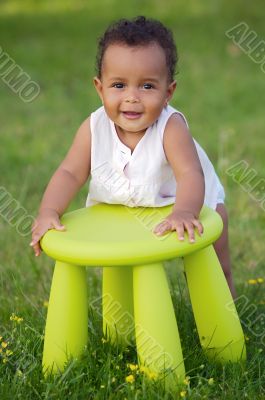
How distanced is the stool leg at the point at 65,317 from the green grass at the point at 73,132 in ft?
0.18

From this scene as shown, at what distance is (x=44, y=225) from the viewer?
2223 millimetres

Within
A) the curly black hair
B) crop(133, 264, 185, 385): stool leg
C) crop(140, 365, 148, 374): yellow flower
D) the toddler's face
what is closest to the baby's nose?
the toddler's face

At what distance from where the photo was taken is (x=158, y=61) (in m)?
2.16

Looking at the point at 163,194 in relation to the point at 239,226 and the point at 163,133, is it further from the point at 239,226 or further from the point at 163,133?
the point at 239,226

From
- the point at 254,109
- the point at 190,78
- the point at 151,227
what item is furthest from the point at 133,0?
the point at 151,227

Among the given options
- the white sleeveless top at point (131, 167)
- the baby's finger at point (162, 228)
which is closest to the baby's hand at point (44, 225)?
the white sleeveless top at point (131, 167)

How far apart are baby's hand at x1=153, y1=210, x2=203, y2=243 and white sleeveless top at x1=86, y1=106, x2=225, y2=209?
191mm

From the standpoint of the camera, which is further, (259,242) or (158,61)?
(259,242)

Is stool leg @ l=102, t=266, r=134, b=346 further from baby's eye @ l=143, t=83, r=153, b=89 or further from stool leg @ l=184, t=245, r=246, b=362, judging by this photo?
baby's eye @ l=143, t=83, r=153, b=89

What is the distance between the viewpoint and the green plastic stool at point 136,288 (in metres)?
2.05

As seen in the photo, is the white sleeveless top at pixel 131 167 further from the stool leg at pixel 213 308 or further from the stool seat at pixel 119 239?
the stool leg at pixel 213 308

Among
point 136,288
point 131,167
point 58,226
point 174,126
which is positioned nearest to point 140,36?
point 174,126

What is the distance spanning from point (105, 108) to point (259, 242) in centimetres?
149

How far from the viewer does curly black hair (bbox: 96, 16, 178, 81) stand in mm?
2146
